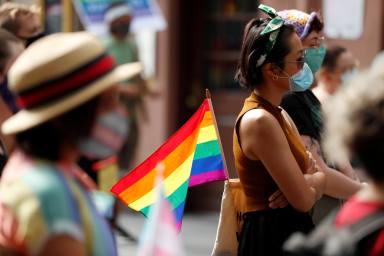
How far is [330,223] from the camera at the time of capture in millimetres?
2980

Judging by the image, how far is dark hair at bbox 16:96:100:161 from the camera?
3107 mm

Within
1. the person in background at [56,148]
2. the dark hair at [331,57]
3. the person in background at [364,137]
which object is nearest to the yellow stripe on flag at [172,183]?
the person in background at [56,148]

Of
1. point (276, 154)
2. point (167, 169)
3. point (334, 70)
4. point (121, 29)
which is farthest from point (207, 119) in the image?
point (121, 29)

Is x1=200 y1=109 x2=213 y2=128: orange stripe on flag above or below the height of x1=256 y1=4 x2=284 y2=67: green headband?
below

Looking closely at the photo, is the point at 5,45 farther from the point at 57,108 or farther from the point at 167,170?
the point at 57,108

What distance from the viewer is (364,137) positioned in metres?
2.85

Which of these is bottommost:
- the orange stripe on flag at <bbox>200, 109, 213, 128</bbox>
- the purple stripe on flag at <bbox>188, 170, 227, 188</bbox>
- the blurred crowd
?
the purple stripe on flag at <bbox>188, 170, 227, 188</bbox>

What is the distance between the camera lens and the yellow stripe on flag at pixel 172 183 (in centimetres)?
488

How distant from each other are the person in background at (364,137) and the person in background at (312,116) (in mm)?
A: 2105

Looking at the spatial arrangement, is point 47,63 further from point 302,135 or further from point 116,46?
point 116,46

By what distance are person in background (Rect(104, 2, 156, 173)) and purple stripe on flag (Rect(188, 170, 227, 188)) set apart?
4956 millimetres

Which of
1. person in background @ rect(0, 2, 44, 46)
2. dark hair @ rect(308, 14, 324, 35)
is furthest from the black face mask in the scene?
dark hair @ rect(308, 14, 324, 35)

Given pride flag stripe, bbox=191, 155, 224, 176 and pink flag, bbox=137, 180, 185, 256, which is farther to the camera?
pride flag stripe, bbox=191, 155, 224, 176

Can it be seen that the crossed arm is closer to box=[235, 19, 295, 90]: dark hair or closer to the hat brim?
box=[235, 19, 295, 90]: dark hair
